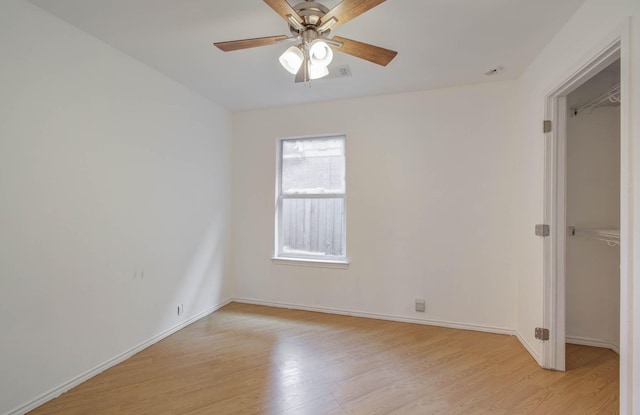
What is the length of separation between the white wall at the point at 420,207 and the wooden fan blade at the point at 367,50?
1425 mm

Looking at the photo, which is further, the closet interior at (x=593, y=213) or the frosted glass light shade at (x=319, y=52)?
the closet interior at (x=593, y=213)

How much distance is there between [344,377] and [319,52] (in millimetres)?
2297

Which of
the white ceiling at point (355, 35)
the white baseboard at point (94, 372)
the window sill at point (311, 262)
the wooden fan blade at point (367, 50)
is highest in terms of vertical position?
the white ceiling at point (355, 35)

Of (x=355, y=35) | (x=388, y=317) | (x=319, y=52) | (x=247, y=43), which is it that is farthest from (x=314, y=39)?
(x=388, y=317)

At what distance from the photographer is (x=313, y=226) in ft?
11.9

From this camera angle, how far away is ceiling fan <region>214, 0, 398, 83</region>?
144cm

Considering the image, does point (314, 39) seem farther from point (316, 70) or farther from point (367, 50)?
point (367, 50)

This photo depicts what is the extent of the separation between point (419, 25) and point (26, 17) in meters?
2.58

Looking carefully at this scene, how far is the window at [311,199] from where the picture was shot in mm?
3506

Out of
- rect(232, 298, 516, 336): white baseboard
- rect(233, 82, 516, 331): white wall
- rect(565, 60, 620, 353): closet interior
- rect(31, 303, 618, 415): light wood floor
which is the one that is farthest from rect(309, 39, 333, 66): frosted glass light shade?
rect(232, 298, 516, 336): white baseboard

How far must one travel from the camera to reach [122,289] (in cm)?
237

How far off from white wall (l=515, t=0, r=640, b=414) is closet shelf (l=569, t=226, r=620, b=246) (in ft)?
1.39

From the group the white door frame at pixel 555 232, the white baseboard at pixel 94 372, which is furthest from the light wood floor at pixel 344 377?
the white door frame at pixel 555 232

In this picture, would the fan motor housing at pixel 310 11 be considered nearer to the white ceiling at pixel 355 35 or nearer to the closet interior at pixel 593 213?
the white ceiling at pixel 355 35
